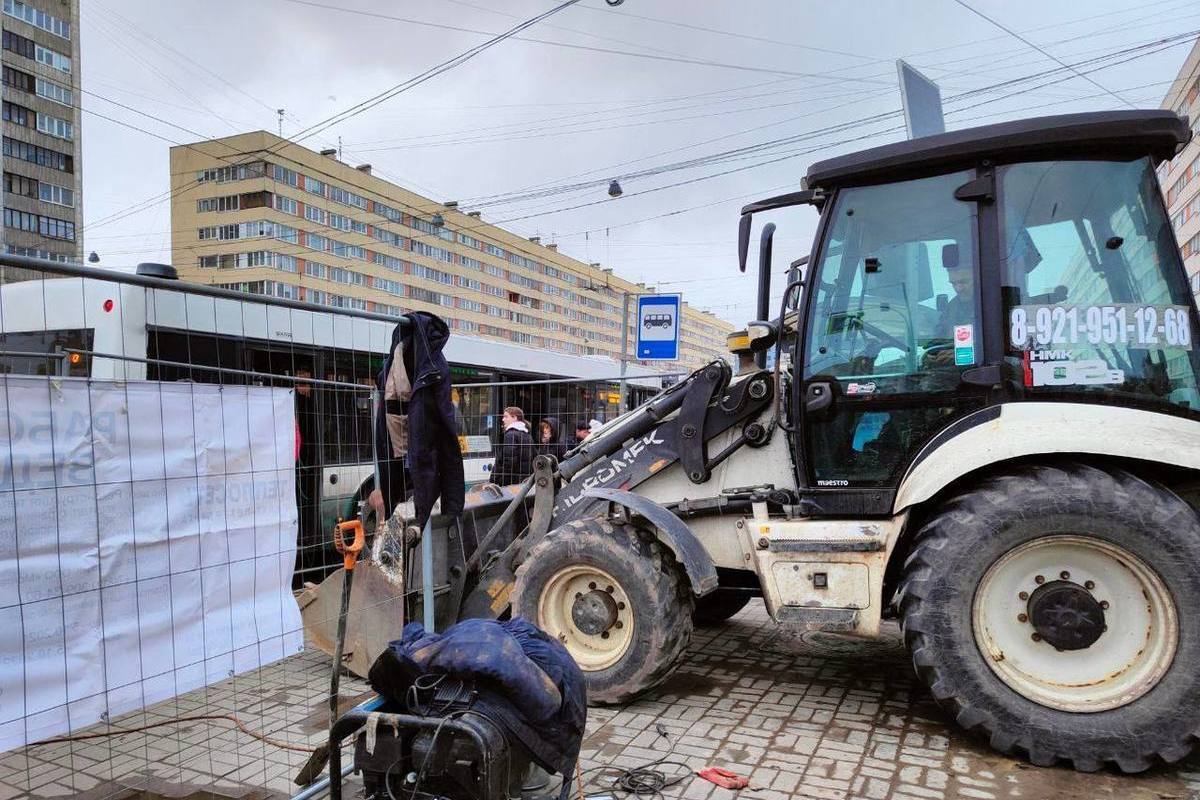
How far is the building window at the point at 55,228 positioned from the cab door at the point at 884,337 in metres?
81.6

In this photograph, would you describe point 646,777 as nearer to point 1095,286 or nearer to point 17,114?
point 1095,286

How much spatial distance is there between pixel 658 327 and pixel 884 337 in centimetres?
471

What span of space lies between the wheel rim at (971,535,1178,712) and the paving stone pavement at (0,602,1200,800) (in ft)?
1.22

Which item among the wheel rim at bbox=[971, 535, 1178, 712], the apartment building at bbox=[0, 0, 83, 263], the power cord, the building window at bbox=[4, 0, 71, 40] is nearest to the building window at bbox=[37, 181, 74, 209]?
the apartment building at bbox=[0, 0, 83, 263]

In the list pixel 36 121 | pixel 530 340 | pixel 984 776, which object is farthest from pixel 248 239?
pixel 984 776

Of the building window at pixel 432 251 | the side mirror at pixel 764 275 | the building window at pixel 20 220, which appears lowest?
the side mirror at pixel 764 275

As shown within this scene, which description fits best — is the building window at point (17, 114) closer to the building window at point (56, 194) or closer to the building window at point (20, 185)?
the building window at point (20, 185)

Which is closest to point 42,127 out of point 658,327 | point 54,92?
point 54,92

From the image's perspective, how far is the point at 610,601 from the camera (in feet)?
14.6

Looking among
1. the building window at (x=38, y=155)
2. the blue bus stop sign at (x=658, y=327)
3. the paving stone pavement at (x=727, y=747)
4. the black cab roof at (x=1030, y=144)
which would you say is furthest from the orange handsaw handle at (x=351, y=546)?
the building window at (x=38, y=155)

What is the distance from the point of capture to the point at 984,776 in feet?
11.1

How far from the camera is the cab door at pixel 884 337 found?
3951mm

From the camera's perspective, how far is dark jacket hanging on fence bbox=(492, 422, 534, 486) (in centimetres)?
939

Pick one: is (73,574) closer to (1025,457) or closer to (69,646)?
(69,646)
